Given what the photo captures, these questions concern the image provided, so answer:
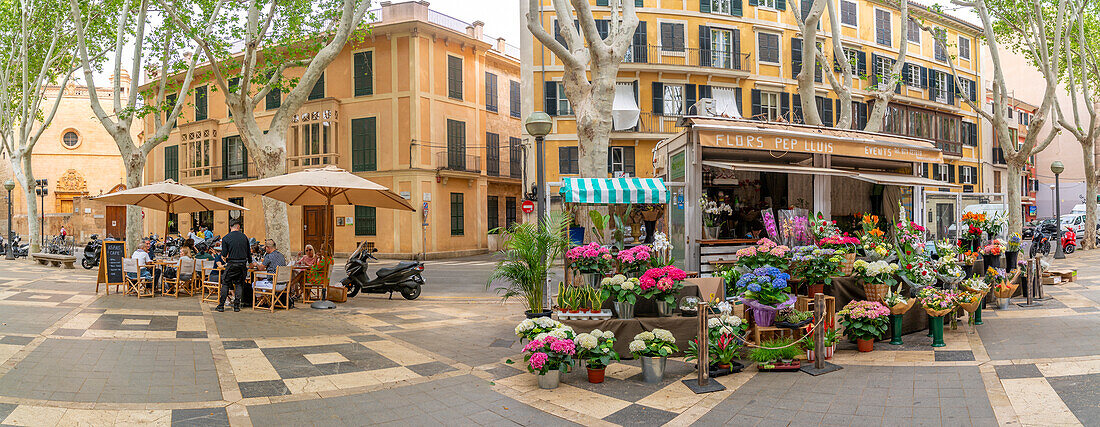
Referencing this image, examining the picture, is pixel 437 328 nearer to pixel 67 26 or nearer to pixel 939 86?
pixel 67 26

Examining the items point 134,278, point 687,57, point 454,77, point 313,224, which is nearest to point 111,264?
point 134,278

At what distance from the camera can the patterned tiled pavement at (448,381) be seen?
4.79 meters

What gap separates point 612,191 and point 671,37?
17.2m

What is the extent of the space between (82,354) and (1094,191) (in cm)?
2900

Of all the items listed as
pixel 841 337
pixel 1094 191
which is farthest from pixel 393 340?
pixel 1094 191

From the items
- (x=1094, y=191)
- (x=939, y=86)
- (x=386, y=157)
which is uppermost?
(x=939, y=86)

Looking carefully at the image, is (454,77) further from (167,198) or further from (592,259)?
(592,259)

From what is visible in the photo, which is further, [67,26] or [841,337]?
[67,26]

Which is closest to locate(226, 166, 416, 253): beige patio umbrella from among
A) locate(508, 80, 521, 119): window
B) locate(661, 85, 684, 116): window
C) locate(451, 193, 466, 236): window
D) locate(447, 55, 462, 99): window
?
locate(451, 193, 466, 236): window

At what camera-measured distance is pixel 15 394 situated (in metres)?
5.09

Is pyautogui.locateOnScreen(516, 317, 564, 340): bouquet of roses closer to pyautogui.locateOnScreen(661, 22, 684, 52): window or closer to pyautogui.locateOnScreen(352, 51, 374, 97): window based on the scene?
pyautogui.locateOnScreen(661, 22, 684, 52): window

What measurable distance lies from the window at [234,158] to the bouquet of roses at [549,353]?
26.3 meters

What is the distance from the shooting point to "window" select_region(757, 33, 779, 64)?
84.3 ft

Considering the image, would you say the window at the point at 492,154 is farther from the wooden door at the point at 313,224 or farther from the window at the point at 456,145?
the wooden door at the point at 313,224
